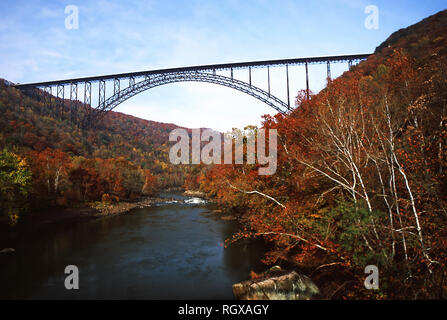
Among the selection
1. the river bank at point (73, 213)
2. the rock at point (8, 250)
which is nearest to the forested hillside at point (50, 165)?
the river bank at point (73, 213)

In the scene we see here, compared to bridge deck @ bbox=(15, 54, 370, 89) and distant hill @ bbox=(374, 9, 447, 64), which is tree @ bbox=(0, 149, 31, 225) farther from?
distant hill @ bbox=(374, 9, 447, 64)

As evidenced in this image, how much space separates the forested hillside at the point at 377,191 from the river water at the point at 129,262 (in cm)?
263

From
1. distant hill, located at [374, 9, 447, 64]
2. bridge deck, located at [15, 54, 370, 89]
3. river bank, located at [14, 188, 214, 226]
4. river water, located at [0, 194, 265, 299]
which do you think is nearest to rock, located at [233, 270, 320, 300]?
river water, located at [0, 194, 265, 299]

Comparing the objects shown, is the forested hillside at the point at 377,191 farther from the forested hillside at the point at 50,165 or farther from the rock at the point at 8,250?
the forested hillside at the point at 50,165

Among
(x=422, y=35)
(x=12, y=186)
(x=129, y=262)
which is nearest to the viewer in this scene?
(x=129, y=262)

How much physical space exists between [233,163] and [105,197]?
1818cm

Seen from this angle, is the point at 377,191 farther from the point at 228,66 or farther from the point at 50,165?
the point at 50,165

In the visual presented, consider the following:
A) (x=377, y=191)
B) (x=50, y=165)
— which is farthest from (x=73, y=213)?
(x=377, y=191)

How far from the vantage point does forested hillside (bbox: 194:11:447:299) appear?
598cm

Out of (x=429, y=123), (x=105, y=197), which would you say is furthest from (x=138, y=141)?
(x=429, y=123)

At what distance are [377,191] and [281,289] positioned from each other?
4.29 m

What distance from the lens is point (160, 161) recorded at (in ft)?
246

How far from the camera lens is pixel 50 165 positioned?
2488cm
